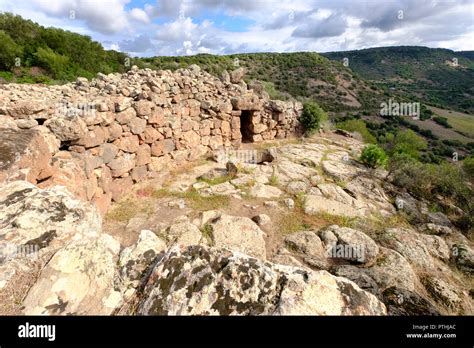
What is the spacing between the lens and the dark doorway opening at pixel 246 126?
41.9 feet

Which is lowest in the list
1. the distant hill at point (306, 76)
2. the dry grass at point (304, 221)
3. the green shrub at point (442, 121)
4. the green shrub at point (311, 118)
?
the dry grass at point (304, 221)

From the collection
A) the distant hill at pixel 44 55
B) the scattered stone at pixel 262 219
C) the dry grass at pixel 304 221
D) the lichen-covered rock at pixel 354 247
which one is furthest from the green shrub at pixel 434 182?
the distant hill at pixel 44 55

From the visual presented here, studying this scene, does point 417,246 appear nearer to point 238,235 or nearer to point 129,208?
point 238,235

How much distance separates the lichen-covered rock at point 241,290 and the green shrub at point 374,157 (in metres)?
9.94

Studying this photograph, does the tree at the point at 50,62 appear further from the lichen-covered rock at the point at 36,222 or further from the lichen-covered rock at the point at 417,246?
the lichen-covered rock at the point at 417,246

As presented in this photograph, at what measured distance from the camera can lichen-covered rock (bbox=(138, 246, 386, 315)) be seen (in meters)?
1.84

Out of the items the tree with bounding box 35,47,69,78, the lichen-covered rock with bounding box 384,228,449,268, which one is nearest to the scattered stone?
the lichen-covered rock with bounding box 384,228,449,268

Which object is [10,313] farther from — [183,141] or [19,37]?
[19,37]

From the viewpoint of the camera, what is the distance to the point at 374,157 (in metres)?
10.8

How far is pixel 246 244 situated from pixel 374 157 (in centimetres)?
766

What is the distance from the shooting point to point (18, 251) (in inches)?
86.4

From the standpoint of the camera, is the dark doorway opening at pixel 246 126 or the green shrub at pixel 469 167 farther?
the dark doorway opening at pixel 246 126
